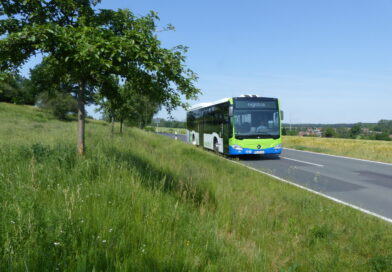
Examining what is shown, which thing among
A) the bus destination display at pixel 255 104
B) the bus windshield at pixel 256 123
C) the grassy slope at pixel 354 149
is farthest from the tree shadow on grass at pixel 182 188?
the grassy slope at pixel 354 149

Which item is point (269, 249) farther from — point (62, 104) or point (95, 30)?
point (62, 104)

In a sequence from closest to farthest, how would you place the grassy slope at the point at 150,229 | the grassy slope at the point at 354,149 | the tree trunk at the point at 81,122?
the grassy slope at the point at 150,229, the tree trunk at the point at 81,122, the grassy slope at the point at 354,149

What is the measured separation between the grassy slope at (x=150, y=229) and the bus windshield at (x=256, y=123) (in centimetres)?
881

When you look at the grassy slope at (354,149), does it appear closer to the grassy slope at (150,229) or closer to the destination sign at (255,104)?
the destination sign at (255,104)

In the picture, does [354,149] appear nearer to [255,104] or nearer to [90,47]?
[255,104]

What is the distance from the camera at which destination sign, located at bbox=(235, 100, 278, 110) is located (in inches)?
574

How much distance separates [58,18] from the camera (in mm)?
5414

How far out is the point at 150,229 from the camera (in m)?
2.96

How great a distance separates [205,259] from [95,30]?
145 inches

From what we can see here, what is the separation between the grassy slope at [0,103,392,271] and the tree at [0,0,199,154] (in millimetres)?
1703

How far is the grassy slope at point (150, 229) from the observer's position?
95.3 inches

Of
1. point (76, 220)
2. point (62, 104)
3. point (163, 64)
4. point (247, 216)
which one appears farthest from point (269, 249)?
point (62, 104)

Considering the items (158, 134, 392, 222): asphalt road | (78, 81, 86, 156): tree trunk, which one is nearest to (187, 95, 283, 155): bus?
(158, 134, 392, 222): asphalt road

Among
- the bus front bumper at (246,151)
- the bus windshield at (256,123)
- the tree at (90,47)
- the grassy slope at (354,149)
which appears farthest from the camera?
the grassy slope at (354,149)
